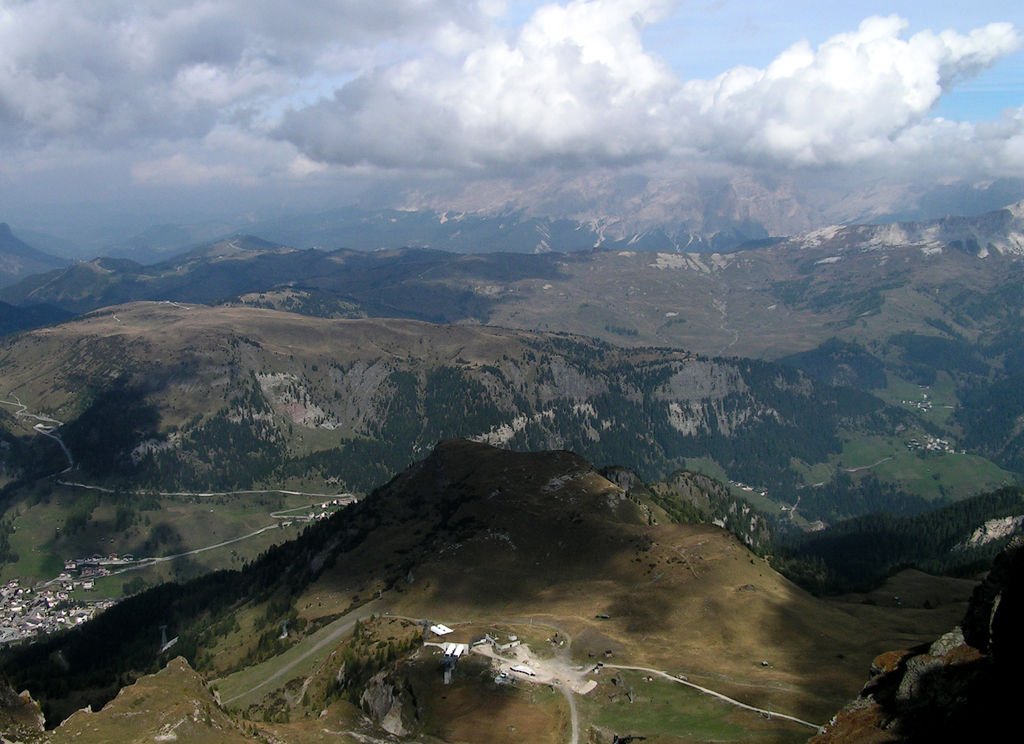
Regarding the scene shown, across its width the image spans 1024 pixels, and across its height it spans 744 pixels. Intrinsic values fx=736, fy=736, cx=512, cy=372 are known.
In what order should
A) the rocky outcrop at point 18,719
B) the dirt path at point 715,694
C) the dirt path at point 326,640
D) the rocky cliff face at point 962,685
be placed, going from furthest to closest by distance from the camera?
the dirt path at point 326,640
the dirt path at point 715,694
the rocky outcrop at point 18,719
the rocky cliff face at point 962,685

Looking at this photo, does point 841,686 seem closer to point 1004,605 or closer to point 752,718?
point 752,718

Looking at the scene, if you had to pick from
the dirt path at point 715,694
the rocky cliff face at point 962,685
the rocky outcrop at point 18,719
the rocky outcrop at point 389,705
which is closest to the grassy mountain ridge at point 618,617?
the dirt path at point 715,694

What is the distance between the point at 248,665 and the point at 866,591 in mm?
160954

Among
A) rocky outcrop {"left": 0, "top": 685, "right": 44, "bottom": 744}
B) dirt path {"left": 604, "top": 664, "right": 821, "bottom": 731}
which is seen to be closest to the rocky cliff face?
dirt path {"left": 604, "top": 664, "right": 821, "bottom": 731}

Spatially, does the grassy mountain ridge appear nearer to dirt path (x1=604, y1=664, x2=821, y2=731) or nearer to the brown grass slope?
the brown grass slope

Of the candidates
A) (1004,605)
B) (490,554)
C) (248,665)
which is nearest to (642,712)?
(1004,605)

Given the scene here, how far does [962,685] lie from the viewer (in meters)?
46.0

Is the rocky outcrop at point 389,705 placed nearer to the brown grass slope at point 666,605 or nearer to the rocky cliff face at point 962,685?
the brown grass slope at point 666,605

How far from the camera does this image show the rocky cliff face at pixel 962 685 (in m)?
41.7

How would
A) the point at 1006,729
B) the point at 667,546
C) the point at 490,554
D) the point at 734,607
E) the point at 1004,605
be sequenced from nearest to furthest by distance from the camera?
the point at 1006,729 < the point at 1004,605 < the point at 734,607 < the point at 667,546 < the point at 490,554

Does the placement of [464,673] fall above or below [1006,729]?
below

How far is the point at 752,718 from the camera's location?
91.6 metres

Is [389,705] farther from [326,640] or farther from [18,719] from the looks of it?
[326,640]

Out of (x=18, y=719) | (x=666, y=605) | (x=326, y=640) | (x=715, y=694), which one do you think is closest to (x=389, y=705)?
(x=715, y=694)
